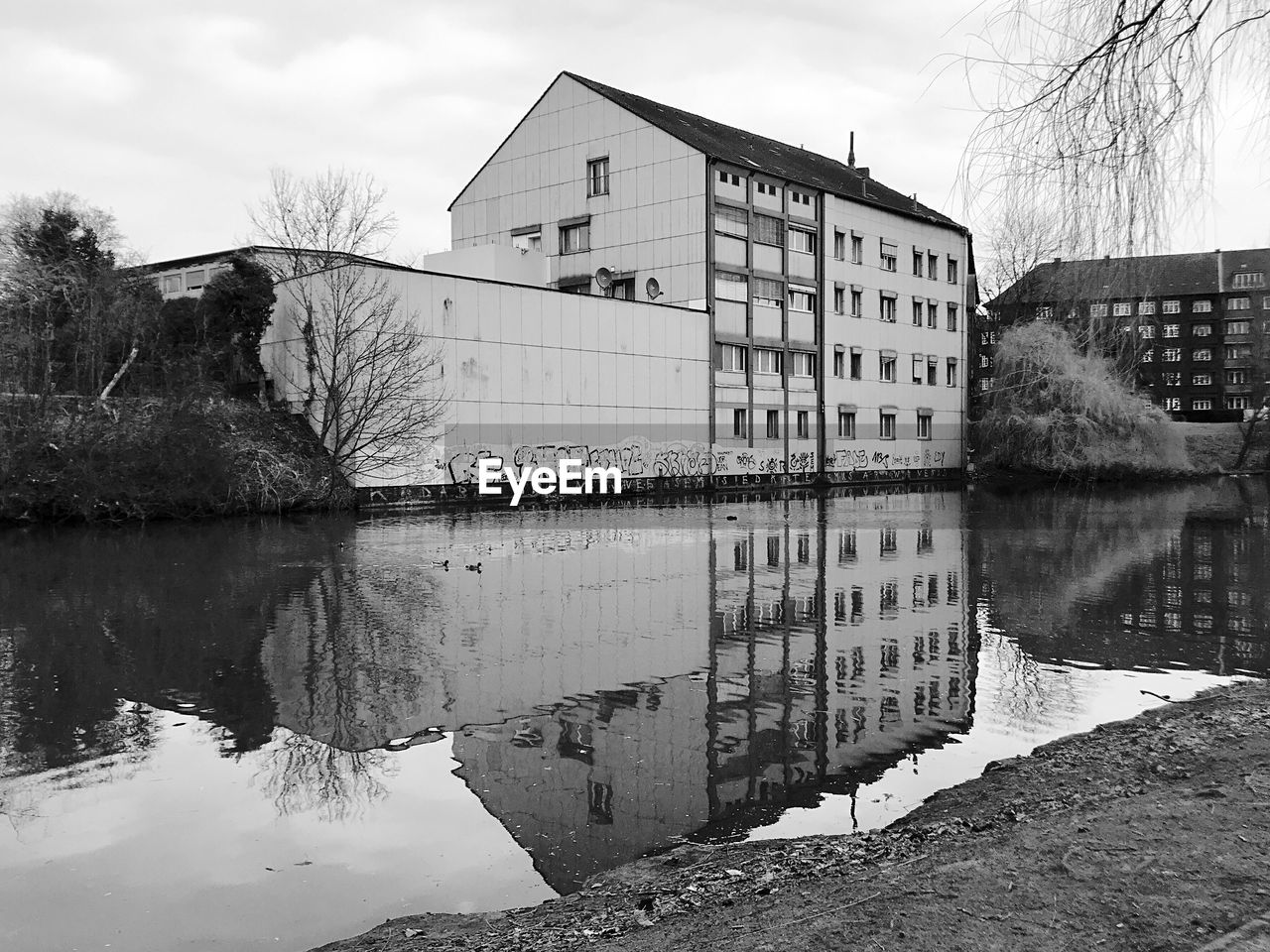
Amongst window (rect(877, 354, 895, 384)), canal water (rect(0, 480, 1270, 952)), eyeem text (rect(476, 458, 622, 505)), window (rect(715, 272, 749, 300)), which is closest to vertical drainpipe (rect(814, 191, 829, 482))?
window (rect(877, 354, 895, 384))

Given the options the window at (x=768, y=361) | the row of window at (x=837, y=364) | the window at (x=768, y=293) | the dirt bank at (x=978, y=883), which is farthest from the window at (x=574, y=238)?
the dirt bank at (x=978, y=883)

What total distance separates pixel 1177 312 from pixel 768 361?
69162mm

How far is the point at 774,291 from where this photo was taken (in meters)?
50.3

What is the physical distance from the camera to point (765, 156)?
176ft

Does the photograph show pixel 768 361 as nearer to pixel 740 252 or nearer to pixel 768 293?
pixel 768 293

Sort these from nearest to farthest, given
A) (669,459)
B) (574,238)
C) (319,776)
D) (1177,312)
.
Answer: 1. (319,776)
2. (669,459)
3. (574,238)
4. (1177,312)

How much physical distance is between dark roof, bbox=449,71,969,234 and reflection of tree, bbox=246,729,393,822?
1466 inches

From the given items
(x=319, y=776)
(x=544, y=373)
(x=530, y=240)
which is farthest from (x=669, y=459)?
(x=319, y=776)

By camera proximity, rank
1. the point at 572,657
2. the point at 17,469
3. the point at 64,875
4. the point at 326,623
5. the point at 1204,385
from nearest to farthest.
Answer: the point at 64,875 → the point at 572,657 → the point at 326,623 → the point at 17,469 → the point at 1204,385

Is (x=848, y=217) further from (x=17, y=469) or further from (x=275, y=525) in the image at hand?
(x=17, y=469)

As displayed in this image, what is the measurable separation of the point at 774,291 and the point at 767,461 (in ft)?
26.0

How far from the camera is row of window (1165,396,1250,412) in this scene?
103625mm

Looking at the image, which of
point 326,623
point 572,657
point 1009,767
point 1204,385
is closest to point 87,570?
point 326,623

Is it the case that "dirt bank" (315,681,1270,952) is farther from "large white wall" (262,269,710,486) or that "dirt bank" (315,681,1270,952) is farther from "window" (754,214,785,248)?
"window" (754,214,785,248)
